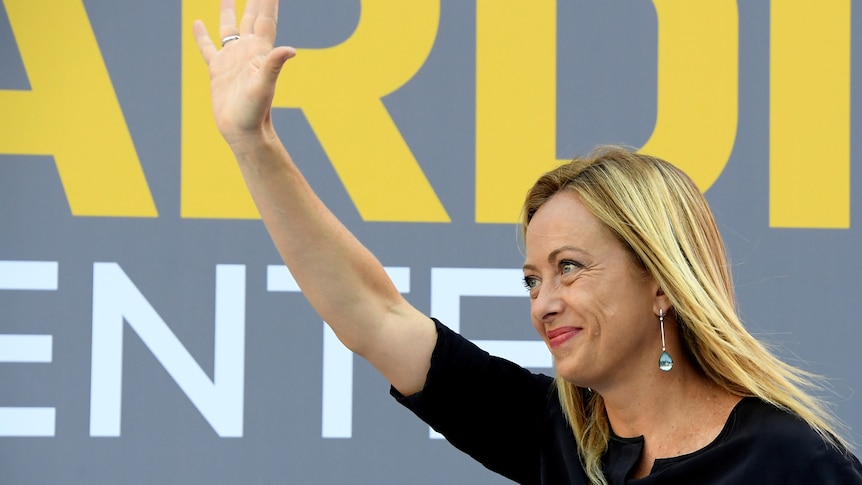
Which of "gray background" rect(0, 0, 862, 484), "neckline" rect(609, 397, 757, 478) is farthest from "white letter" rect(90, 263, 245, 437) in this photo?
"neckline" rect(609, 397, 757, 478)

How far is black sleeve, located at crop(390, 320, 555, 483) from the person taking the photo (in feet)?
5.08

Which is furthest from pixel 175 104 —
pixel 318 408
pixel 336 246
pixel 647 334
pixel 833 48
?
pixel 833 48

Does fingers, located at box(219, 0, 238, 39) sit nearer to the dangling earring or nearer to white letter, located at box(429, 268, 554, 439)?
the dangling earring

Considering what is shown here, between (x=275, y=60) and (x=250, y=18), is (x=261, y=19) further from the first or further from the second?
(x=275, y=60)

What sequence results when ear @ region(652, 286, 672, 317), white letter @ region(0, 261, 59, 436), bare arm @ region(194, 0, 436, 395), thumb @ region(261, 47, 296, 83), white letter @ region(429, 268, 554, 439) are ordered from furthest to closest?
white letter @ region(429, 268, 554, 439), white letter @ region(0, 261, 59, 436), ear @ region(652, 286, 672, 317), bare arm @ region(194, 0, 436, 395), thumb @ region(261, 47, 296, 83)

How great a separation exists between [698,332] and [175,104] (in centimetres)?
155

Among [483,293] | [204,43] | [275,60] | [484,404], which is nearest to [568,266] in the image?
[484,404]

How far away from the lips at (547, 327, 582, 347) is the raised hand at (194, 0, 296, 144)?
49 centimetres

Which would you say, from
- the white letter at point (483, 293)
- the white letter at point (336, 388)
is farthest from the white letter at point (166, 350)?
the white letter at point (483, 293)

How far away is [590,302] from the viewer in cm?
146

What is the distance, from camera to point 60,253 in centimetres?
250

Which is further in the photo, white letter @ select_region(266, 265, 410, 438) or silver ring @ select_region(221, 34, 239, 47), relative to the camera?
white letter @ select_region(266, 265, 410, 438)

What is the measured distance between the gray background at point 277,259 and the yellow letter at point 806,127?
0.03m

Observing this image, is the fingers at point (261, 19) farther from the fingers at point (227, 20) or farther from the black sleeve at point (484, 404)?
the black sleeve at point (484, 404)
